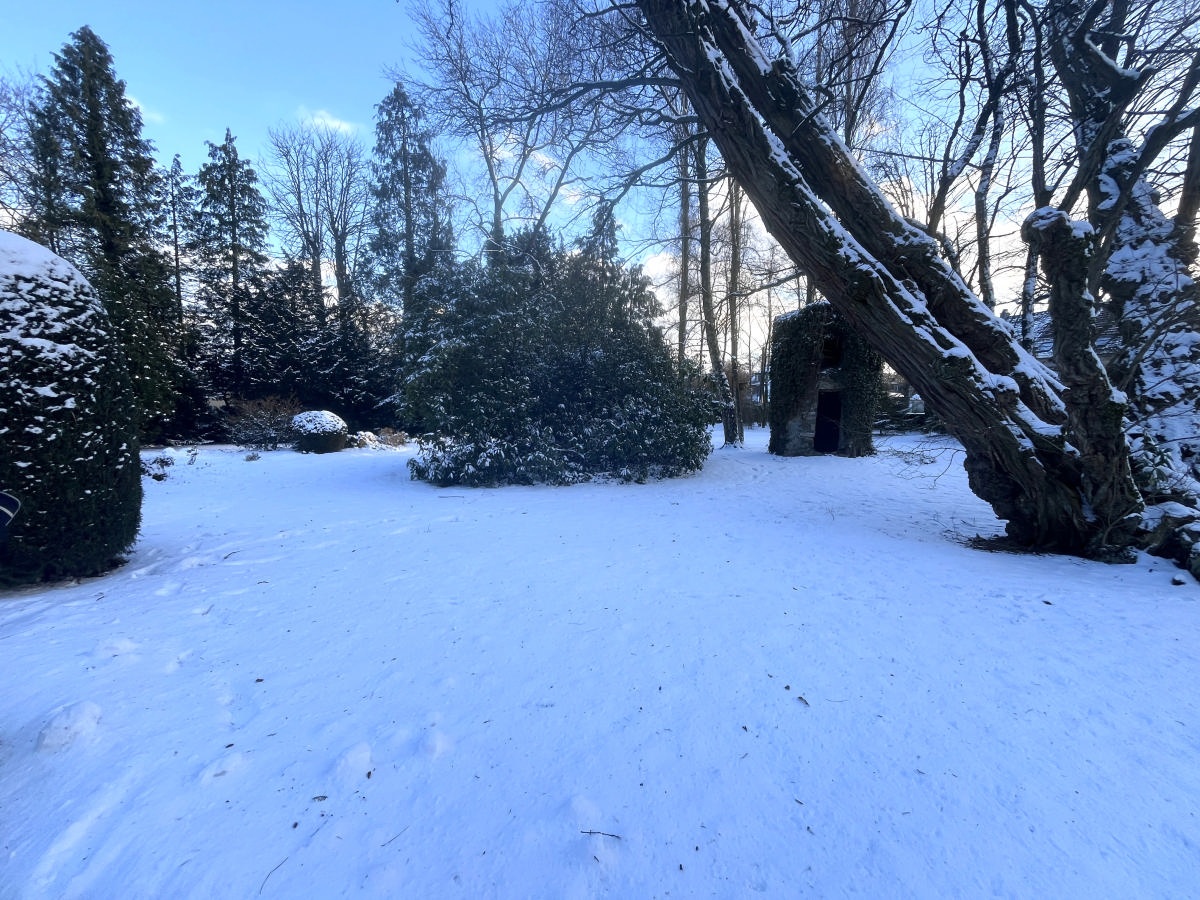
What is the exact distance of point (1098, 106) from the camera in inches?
186

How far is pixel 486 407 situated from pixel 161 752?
724 centimetres

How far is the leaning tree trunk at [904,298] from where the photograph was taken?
418 cm

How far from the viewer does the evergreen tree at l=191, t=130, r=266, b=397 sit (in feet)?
63.5

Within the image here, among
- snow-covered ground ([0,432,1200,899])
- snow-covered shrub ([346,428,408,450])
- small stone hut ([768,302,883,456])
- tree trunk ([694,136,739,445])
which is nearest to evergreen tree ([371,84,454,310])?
snow-covered shrub ([346,428,408,450])

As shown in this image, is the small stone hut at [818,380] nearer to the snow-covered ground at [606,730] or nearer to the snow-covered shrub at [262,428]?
the snow-covered ground at [606,730]

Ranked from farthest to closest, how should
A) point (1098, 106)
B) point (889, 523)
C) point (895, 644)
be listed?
point (889, 523) → point (1098, 106) → point (895, 644)

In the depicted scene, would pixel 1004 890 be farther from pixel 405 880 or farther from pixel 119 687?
pixel 119 687

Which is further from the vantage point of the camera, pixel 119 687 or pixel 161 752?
pixel 119 687

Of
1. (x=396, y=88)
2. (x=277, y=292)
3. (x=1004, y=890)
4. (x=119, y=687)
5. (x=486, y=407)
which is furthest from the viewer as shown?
(x=277, y=292)

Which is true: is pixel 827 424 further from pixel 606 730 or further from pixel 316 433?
pixel 316 433

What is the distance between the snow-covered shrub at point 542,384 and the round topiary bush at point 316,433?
5991mm

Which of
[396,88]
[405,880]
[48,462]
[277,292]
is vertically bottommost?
[405,880]

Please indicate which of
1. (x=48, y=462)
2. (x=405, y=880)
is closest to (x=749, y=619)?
(x=405, y=880)

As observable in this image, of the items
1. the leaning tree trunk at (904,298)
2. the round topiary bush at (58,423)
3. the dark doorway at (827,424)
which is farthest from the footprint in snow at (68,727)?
the dark doorway at (827,424)
